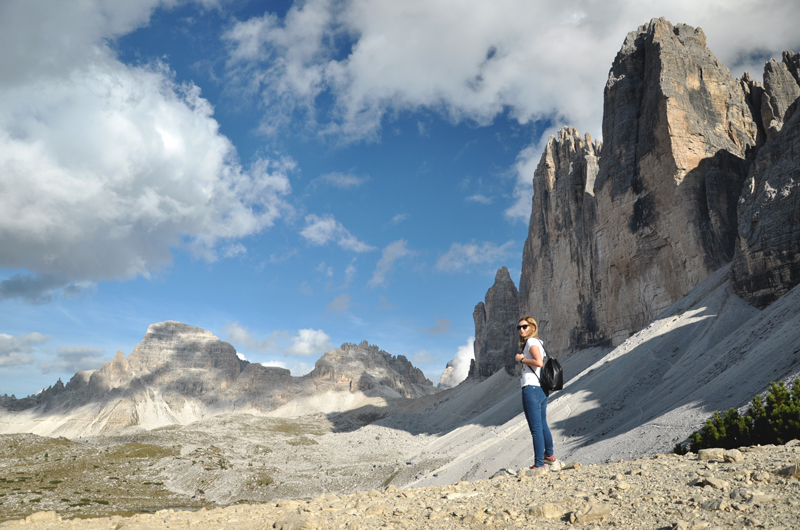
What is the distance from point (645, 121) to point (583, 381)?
98.9ft

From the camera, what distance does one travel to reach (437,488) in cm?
816

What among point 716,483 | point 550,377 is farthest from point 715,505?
point 550,377

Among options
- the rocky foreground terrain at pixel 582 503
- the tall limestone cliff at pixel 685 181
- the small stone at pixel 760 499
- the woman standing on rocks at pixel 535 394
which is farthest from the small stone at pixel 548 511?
the tall limestone cliff at pixel 685 181

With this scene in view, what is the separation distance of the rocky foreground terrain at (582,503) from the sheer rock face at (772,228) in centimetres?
2826

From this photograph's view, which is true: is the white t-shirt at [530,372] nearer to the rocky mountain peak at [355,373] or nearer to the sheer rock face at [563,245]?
the sheer rock face at [563,245]

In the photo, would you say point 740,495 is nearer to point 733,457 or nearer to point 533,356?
point 733,457

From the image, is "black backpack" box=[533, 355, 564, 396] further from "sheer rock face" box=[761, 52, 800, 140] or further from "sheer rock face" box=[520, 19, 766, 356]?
"sheer rock face" box=[761, 52, 800, 140]

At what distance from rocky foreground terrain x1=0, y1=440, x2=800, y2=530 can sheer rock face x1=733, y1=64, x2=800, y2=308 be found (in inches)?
1113

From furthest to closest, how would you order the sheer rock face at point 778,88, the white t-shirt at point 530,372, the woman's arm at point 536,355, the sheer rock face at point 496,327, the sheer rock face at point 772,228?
1. the sheer rock face at point 496,327
2. the sheer rock face at point 778,88
3. the sheer rock face at point 772,228
4. the white t-shirt at point 530,372
5. the woman's arm at point 536,355

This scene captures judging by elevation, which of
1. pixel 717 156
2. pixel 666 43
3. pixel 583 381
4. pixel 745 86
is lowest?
pixel 583 381

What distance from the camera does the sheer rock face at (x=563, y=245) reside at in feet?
227

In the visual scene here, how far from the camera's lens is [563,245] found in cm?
7744

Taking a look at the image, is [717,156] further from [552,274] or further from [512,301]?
[512,301]

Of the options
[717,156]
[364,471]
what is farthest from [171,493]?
[717,156]
